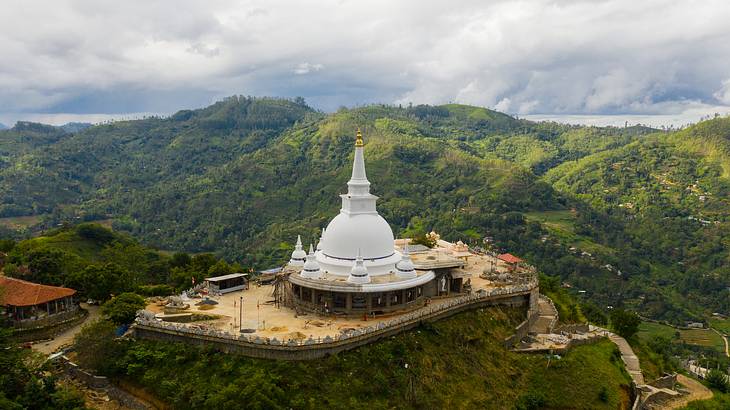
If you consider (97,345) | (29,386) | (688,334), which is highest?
(97,345)

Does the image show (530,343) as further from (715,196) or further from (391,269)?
(715,196)

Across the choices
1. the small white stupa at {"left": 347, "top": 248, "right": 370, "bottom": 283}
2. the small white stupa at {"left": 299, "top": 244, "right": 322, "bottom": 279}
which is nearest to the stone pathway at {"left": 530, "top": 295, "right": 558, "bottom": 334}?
the small white stupa at {"left": 347, "top": 248, "right": 370, "bottom": 283}

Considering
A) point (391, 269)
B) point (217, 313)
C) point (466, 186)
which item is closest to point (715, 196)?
point (466, 186)

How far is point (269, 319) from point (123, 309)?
32.0 feet

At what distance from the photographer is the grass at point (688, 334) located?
8619 centimetres

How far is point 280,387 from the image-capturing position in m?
29.6

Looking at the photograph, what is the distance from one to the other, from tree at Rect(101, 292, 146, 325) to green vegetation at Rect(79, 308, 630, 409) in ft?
3.13

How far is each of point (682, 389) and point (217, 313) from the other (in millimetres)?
37132

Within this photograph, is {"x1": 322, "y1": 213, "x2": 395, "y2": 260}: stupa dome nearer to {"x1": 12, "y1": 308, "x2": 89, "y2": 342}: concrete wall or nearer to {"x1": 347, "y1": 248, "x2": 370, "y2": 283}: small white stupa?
{"x1": 347, "y1": 248, "x2": 370, "y2": 283}: small white stupa

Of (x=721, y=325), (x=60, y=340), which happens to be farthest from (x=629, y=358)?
(x=721, y=325)

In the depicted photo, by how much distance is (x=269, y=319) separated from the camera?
122 ft

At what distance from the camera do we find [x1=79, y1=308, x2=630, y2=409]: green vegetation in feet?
96.6

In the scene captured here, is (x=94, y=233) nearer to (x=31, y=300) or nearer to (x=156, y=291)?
Result: (x=156, y=291)

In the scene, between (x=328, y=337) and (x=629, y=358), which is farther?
(x=629, y=358)
